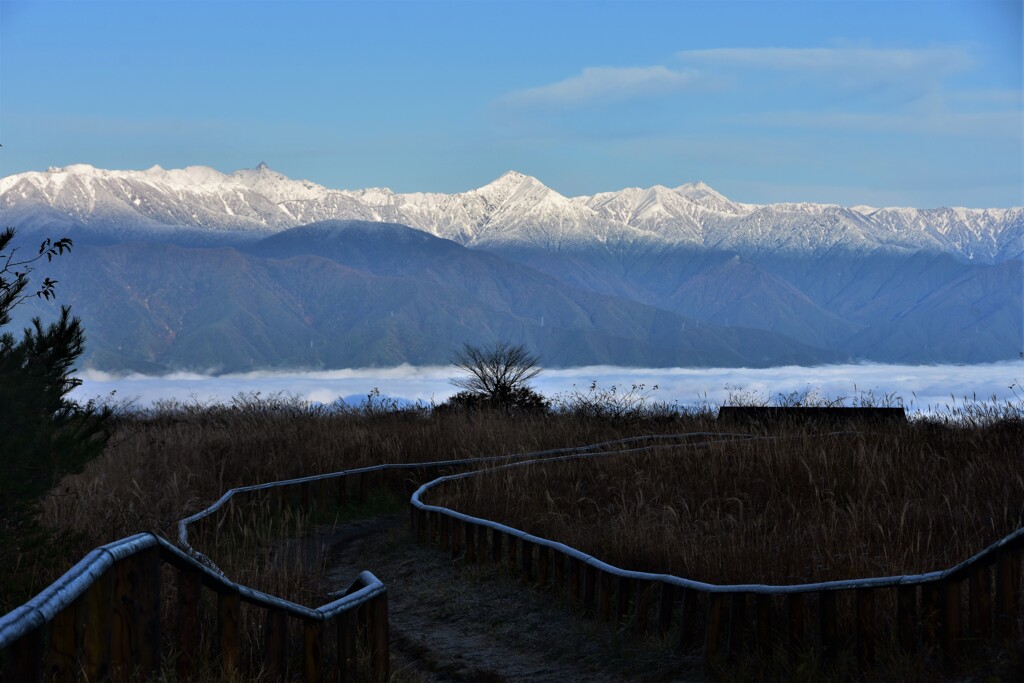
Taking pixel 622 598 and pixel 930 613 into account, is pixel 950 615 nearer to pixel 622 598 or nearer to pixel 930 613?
pixel 930 613

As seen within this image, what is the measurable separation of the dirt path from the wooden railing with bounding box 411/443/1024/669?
0.85ft

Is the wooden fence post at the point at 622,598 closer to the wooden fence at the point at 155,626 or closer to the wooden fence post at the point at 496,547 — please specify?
the wooden fence at the point at 155,626

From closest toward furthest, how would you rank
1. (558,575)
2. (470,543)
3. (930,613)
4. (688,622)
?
(930,613), (688,622), (558,575), (470,543)

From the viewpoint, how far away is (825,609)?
790 cm

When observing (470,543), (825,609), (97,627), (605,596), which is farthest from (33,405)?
(825,609)

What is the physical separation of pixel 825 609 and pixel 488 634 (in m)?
3.75

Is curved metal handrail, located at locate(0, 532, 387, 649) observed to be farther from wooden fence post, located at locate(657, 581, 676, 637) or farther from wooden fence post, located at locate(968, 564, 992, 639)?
wooden fence post, located at locate(968, 564, 992, 639)

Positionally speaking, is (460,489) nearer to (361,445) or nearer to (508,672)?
(361,445)

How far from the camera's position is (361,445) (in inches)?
820

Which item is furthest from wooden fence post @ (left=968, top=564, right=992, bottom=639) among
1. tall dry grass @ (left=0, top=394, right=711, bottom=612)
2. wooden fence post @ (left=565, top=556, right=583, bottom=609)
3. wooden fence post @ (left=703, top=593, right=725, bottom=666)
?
tall dry grass @ (left=0, top=394, right=711, bottom=612)

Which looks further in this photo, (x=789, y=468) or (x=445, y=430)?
(x=445, y=430)

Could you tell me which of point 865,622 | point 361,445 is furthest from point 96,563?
point 361,445

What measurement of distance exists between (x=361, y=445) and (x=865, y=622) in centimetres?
1404

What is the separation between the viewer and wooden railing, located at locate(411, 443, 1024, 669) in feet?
24.6
